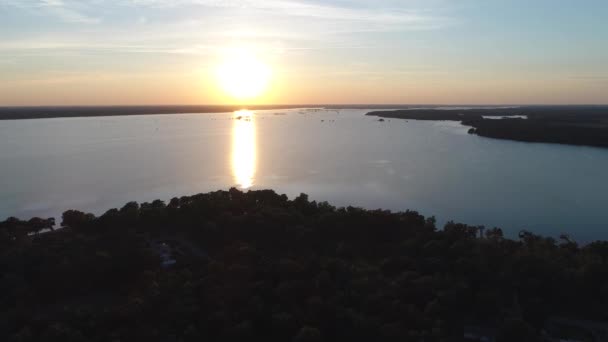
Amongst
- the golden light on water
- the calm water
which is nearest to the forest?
the calm water

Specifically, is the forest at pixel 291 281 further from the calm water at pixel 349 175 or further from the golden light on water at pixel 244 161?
the golden light on water at pixel 244 161

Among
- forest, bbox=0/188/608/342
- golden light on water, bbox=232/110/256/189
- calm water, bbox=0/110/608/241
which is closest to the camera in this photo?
forest, bbox=0/188/608/342

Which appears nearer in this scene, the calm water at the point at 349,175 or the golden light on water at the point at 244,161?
the calm water at the point at 349,175

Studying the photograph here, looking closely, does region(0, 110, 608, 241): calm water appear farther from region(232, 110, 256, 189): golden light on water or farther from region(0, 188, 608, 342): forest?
region(0, 188, 608, 342): forest

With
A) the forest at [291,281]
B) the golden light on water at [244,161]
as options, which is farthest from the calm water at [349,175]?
the forest at [291,281]

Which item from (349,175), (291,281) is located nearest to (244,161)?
(349,175)

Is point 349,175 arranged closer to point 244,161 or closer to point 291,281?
point 244,161

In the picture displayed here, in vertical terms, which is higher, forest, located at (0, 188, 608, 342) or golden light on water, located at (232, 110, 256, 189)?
golden light on water, located at (232, 110, 256, 189)
